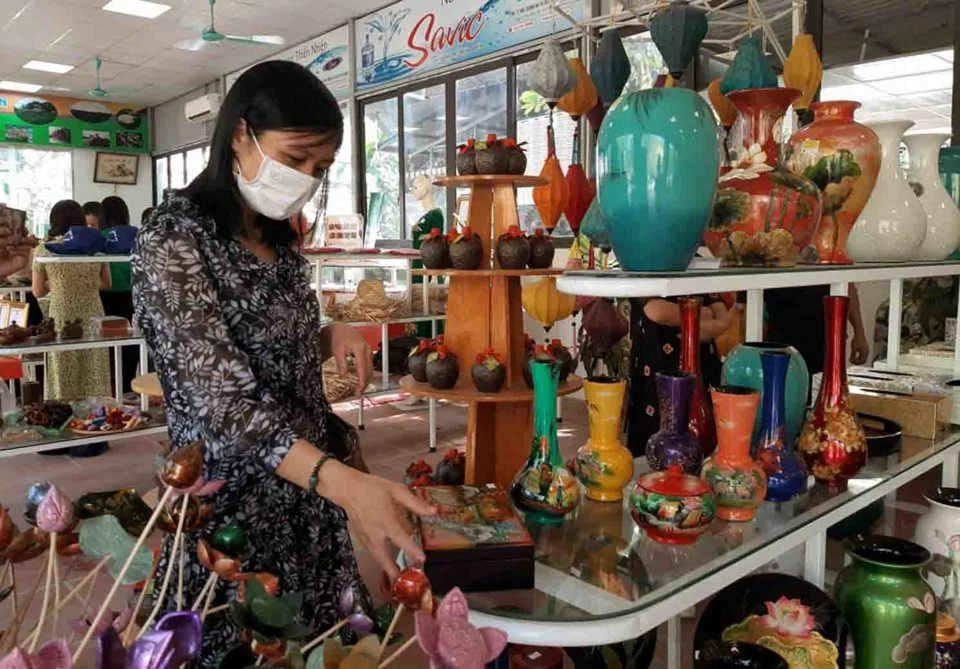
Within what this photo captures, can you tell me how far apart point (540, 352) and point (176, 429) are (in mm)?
1740

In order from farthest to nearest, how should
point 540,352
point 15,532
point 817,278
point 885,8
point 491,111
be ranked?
point 491,111, point 885,8, point 540,352, point 817,278, point 15,532

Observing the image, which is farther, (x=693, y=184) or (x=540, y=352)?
(x=540, y=352)

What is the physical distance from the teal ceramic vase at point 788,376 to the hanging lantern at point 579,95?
82cm

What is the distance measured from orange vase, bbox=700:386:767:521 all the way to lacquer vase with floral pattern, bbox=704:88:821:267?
0.23 m

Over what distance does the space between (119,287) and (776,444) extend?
480cm

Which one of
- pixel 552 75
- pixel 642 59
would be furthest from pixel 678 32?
pixel 642 59

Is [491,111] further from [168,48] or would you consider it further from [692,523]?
[692,523]

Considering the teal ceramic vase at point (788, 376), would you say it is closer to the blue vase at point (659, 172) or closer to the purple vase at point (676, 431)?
the purple vase at point (676, 431)

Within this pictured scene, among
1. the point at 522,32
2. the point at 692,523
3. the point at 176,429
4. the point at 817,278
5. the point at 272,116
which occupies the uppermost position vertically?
the point at 522,32

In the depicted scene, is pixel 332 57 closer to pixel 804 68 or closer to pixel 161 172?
pixel 161 172

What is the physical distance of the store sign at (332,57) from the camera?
26.3ft

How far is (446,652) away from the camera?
0.51 meters

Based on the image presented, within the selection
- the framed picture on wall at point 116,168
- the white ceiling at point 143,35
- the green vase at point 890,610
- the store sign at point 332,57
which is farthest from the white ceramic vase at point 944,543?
the framed picture on wall at point 116,168

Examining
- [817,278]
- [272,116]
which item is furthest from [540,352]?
[272,116]
